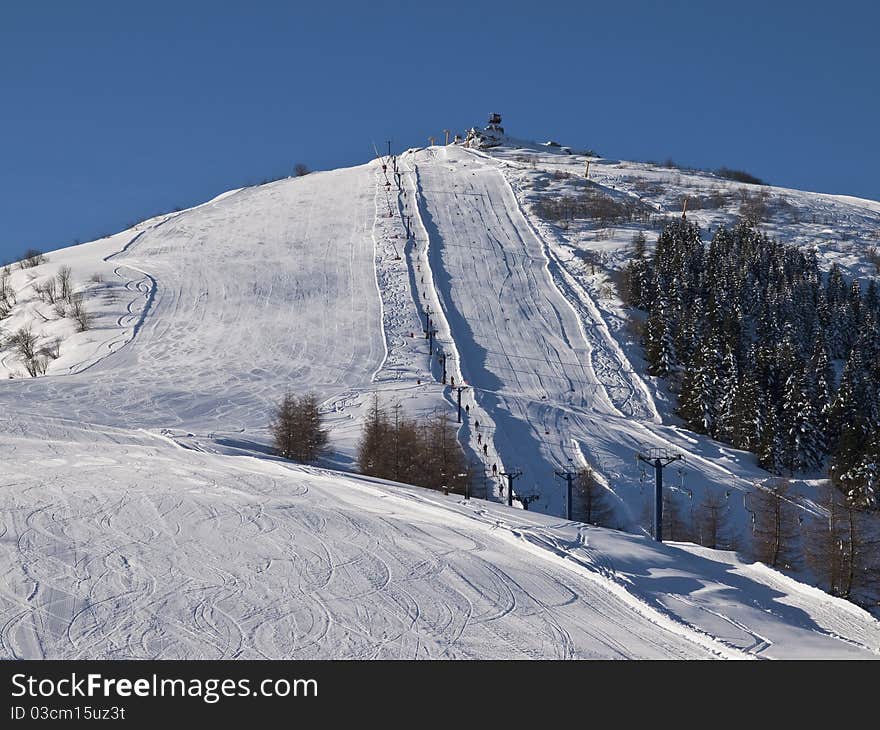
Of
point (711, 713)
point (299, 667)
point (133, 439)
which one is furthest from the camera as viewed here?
point (133, 439)

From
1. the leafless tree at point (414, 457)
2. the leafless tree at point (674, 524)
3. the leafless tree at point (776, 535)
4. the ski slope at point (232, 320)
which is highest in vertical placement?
the ski slope at point (232, 320)

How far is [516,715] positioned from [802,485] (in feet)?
108

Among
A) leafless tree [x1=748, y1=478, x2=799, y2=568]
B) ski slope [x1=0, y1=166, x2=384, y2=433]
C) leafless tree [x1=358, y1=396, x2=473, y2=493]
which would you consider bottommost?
leafless tree [x1=748, y1=478, x2=799, y2=568]

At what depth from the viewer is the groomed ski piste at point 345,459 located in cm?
1253

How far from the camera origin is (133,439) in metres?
29.0

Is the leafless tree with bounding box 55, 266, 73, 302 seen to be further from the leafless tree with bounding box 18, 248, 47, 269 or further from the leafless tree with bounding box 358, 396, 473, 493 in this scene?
the leafless tree with bounding box 358, 396, 473, 493

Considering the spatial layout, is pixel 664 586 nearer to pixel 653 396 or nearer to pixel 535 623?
pixel 535 623

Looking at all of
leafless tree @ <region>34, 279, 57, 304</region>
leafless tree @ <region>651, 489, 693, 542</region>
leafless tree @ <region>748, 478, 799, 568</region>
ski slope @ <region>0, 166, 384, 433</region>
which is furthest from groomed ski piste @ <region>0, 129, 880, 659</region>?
leafless tree @ <region>748, 478, 799, 568</region>

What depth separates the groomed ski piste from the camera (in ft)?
41.1

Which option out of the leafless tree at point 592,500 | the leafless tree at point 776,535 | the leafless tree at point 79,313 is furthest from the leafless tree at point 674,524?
the leafless tree at point 79,313

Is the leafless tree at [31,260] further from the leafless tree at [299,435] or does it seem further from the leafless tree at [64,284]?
the leafless tree at [299,435]

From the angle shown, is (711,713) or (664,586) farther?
(664,586)

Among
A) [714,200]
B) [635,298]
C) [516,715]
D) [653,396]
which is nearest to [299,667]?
[516,715]

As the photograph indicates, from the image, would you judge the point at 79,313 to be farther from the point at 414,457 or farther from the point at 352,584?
the point at 352,584
